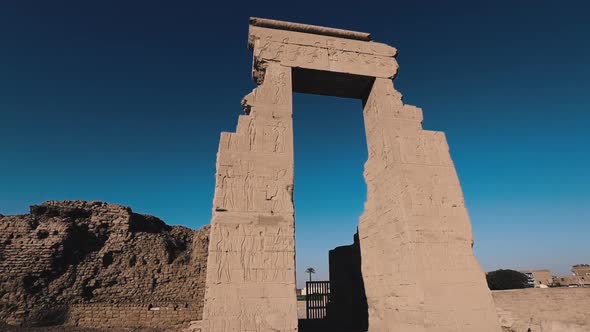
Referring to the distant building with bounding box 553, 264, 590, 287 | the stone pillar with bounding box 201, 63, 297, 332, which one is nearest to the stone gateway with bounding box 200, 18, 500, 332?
the stone pillar with bounding box 201, 63, 297, 332

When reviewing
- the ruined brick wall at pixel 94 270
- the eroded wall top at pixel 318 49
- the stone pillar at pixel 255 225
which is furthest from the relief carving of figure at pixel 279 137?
the ruined brick wall at pixel 94 270

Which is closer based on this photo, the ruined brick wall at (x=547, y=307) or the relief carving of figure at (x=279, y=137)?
the relief carving of figure at (x=279, y=137)

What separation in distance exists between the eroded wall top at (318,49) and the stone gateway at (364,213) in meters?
0.03

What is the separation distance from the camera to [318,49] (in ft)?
27.9

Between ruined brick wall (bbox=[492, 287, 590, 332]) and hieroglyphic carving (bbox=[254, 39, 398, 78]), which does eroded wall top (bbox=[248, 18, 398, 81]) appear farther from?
ruined brick wall (bbox=[492, 287, 590, 332])

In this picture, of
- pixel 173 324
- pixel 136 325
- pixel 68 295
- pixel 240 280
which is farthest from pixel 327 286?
pixel 68 295

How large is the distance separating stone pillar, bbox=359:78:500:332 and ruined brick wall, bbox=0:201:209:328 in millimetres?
9371

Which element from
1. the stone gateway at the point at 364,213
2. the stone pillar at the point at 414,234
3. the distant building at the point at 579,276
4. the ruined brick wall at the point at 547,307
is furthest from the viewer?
the distant building at the point at 579,276

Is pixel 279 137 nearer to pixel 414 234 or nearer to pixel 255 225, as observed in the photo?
pixel 255 225

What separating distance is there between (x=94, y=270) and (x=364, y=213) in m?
12.6

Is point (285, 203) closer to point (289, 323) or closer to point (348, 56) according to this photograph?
point (289, 323)

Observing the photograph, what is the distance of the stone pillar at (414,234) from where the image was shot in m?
6.41

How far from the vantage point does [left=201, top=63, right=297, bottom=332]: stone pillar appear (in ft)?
18.9

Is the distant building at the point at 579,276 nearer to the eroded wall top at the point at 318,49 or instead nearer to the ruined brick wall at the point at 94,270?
the eroded wall top at the point at 318,49
